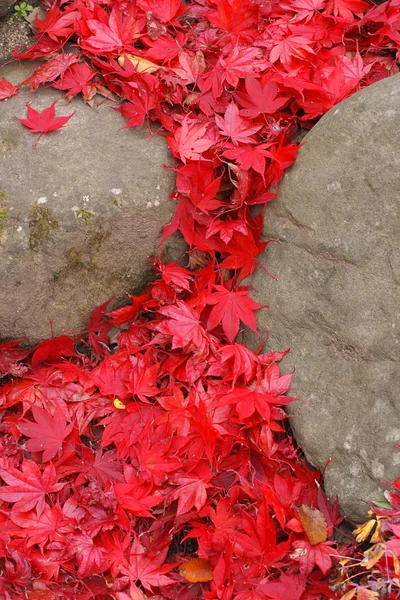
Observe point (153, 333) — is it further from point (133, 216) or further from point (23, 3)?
point (23, 3)

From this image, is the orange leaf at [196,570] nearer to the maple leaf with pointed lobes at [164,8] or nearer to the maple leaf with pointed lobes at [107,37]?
the maple leaf with pointed lobes at [107,37]

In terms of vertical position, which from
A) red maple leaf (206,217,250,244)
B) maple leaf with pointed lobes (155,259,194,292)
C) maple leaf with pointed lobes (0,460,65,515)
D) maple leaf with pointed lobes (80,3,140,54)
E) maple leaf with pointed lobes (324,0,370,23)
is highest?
maple leaf with pointed lobes (80,3,140,54)

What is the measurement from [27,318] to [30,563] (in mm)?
873

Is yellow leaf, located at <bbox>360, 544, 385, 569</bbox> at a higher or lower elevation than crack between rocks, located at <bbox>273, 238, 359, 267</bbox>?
lower

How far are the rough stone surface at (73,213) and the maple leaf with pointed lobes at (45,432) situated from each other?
0.35m

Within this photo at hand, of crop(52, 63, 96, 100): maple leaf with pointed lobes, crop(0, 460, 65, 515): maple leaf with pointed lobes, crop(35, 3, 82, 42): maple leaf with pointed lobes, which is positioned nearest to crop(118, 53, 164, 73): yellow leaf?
crop(52, 63, 96, 100): maple leaf with pointed lobes

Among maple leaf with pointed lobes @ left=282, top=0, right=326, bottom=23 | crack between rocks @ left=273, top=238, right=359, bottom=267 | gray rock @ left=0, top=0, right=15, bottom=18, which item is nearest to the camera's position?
crack between rocks @ left=273, top=238, right=359, bottom=267

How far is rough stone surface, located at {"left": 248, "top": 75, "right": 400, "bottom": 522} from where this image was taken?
206 cm

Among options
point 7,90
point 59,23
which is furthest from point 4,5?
point 7,90

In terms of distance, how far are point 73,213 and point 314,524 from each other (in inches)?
53.5

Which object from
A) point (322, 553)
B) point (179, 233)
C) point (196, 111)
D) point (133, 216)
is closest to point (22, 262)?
point (133, 216)

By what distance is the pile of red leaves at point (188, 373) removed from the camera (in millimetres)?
2037

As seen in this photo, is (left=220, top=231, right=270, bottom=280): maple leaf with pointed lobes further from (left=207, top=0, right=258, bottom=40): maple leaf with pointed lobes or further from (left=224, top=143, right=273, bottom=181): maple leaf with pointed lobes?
(left=207, top=0, right=258, bottom=40): maple leaf with pointed lobes

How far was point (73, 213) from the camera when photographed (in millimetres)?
2270
